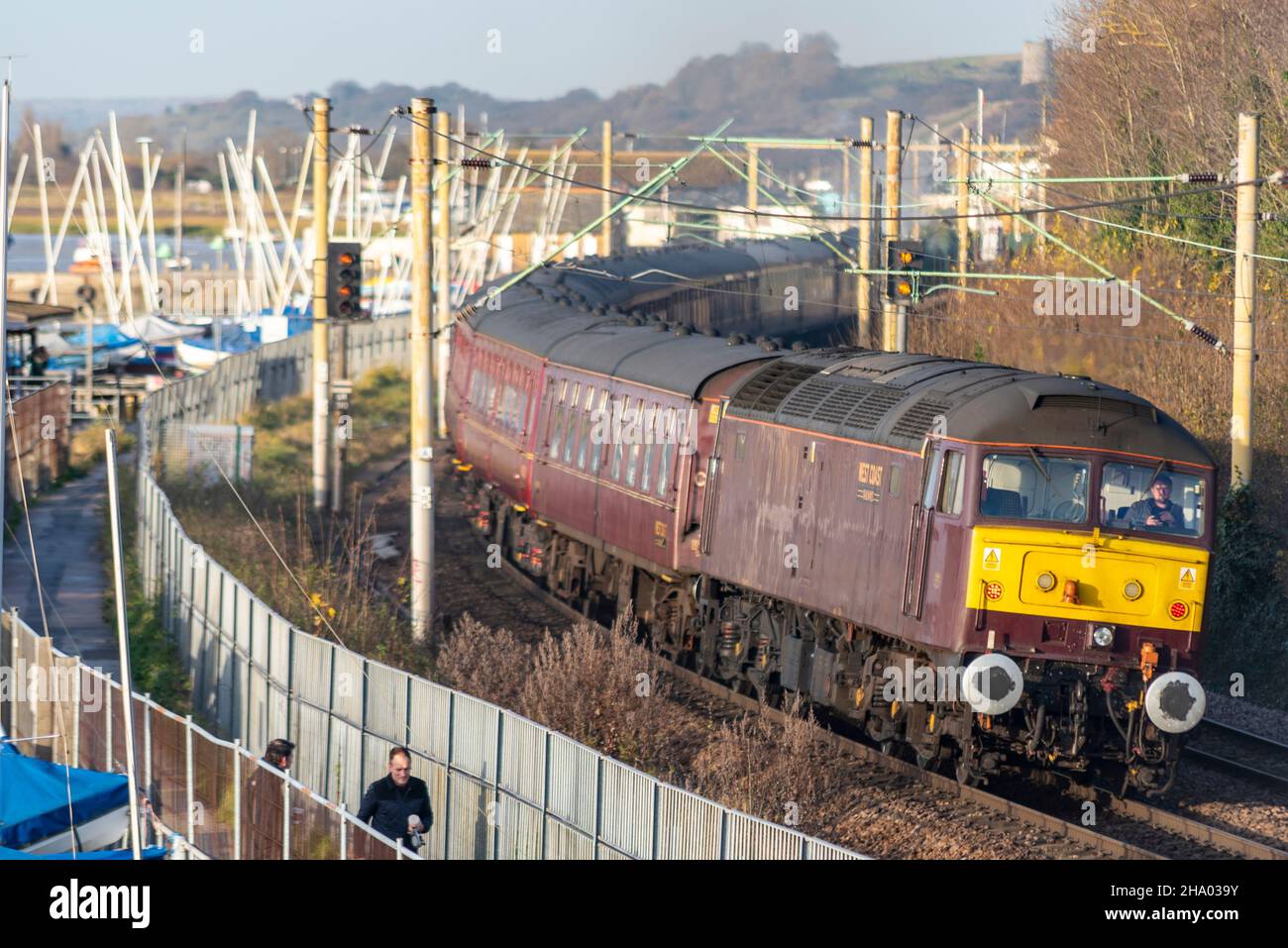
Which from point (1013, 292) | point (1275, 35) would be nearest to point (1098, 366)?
point (1013, 292)

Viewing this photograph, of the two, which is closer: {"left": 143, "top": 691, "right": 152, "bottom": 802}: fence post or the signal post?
{"left": 143, "top": 691, "right": 152, "bottom": 802}: fence post

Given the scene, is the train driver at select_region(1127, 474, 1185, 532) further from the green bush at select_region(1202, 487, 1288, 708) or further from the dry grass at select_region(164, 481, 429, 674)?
the dry grass at select_region(164, 481, 429, 674)

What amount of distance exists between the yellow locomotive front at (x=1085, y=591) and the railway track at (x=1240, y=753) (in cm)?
192


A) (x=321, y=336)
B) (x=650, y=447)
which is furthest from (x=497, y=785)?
(x=321, y=336)

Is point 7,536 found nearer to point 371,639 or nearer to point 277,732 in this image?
point 371,639

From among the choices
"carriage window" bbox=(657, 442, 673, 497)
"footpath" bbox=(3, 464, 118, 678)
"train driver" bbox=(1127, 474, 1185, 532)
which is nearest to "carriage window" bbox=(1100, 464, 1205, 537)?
"train driver" bbox=(1127, 474, 1185, 532)

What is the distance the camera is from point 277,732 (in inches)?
698

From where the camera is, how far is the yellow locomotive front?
15.4 metres

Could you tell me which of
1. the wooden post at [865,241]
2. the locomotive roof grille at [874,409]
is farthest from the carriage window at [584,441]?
the locomotive roof grille at [874,409]

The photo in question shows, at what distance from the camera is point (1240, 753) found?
18.4 meters

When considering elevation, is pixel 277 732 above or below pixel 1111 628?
below

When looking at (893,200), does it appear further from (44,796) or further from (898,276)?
(44,796)

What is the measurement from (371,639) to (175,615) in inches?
Result: 104

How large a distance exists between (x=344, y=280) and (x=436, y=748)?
13004 millimetres
